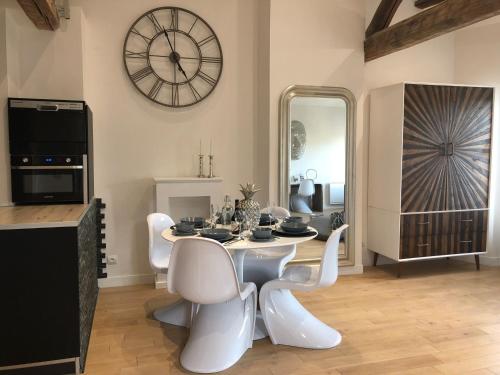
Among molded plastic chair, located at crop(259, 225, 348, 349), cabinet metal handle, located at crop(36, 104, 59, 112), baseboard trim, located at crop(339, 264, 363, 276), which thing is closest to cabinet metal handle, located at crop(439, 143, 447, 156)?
baseboard trim, located at crop(339, 264, 363, 276)

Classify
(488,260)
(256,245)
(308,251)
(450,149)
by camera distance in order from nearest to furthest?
(256,245) → (450,149) → (308,251) → (488,260)

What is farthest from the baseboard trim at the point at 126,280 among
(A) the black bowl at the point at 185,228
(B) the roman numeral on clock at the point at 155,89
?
(B) the roman numeral on clock at the point at 155,89

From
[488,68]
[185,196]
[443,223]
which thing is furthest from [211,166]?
[488,68]

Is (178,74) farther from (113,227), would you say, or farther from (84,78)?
(113,227)

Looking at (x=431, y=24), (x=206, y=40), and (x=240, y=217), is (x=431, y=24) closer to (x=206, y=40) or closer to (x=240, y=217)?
(x=206, y=40)

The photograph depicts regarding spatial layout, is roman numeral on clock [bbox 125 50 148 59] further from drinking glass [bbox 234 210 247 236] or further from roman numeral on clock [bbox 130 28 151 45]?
drinking glass [bbox 234 210 247 236]

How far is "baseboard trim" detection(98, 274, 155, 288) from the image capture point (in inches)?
157

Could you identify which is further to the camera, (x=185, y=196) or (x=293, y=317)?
(x=185, y=196)

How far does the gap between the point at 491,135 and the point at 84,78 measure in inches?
160

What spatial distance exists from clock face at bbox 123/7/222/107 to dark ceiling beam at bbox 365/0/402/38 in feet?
5.25

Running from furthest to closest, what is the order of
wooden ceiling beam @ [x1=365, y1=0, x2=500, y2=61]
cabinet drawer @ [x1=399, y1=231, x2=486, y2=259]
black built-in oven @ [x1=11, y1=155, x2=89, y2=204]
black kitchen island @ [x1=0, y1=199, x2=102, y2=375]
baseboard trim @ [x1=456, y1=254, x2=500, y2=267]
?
baseboard trim @ [x1=456, y1=254, x2=500, y2=267] < cabinet drawer @ [x1=399, y1=231, x2=486, y2=259] < black built-in oven @ [x1=11, y1=155, x2=89, y2=204] < wooden ceiling beam @ [x1=365, y1=0, x2=500, y2=61] < black kitchen island @ [x1=0, y1=199, x2=102, y2=375]

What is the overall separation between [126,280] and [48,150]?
59.4 inches

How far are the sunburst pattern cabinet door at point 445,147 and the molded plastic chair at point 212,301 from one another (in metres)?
2.29

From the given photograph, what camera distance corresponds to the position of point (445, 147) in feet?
13.9
